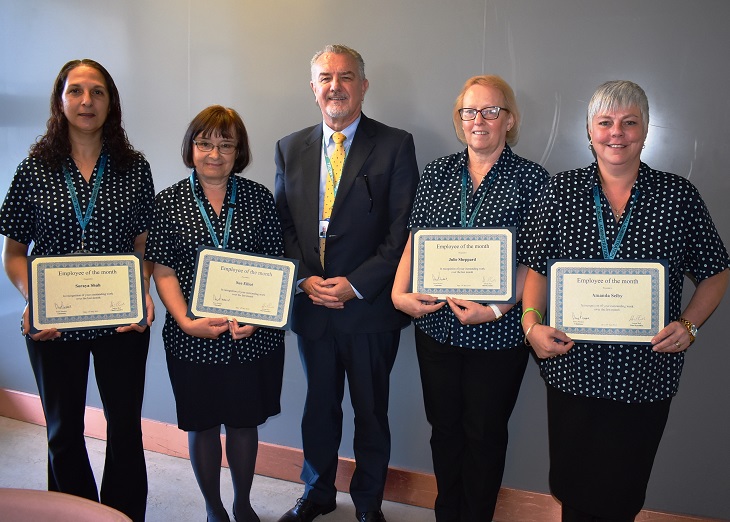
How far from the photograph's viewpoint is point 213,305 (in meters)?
2.32

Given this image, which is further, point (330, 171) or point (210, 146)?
point (330, 171)

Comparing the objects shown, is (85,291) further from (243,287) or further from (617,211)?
(617,211)

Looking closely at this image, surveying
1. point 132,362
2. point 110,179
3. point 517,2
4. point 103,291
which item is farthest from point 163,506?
point 517,2

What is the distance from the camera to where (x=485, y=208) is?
87.4 inches

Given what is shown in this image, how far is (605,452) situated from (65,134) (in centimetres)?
214

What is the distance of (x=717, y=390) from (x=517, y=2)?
1.79m

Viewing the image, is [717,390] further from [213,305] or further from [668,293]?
[213,305]

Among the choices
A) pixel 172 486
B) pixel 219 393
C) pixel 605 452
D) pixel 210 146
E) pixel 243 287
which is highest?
pixel 210 146

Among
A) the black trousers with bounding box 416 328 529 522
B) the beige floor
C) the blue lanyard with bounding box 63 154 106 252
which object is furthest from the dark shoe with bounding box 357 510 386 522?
the blue lanyard with bounding box 63 154 106 252

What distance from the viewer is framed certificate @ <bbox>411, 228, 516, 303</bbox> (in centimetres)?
212

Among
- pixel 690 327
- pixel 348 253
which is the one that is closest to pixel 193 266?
pixel 348 253

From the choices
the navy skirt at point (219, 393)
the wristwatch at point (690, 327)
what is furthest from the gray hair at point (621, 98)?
the navy skirt at point (219, 393)

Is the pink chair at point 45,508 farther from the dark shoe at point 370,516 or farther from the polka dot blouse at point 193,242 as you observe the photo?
Result: the dark shoe at point 370,516
